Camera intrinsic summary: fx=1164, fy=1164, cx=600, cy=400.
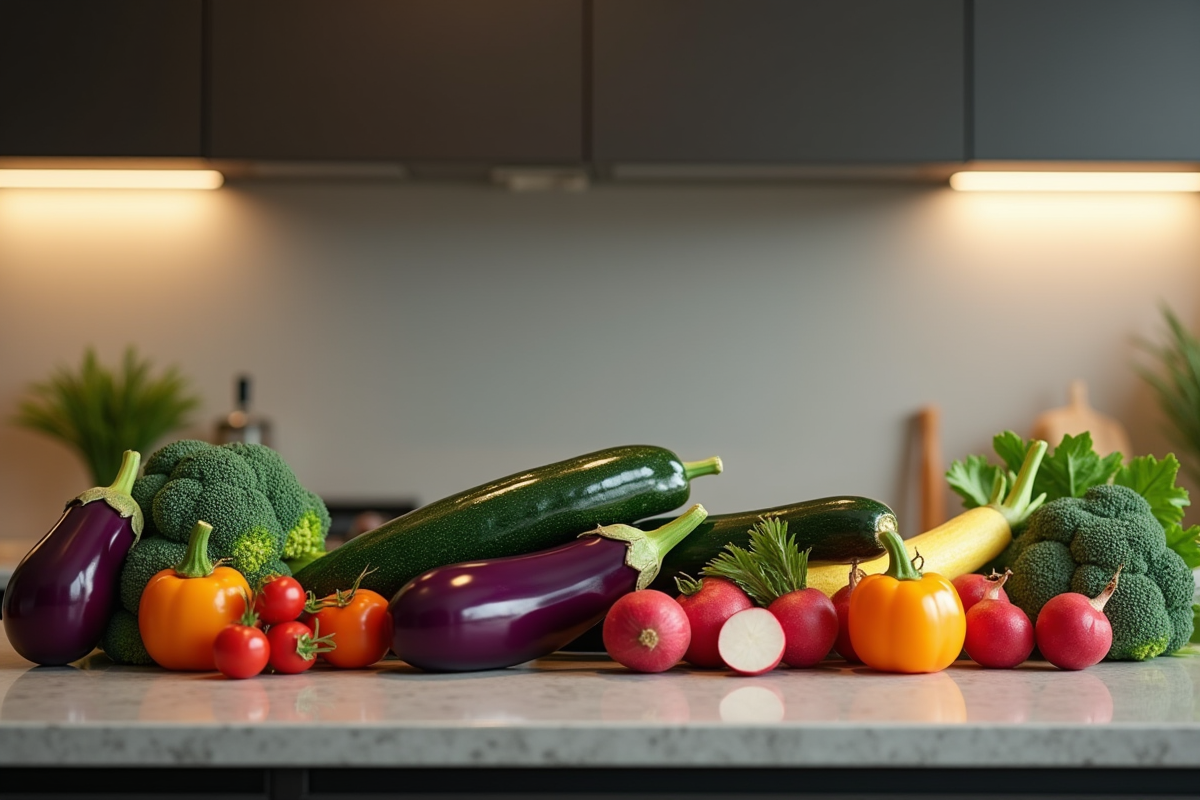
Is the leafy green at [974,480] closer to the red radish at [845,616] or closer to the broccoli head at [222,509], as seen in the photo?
the red radish at [845,616]

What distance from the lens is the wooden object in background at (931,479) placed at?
2781 millimetres

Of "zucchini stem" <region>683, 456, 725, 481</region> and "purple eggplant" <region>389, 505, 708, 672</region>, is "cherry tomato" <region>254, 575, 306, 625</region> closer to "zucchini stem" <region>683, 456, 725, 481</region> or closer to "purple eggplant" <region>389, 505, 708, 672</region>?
"purple eggplant" <region>389, 505, 708, 672</region>

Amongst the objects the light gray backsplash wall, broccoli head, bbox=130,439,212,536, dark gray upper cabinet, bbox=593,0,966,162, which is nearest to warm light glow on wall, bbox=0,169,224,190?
the light gray backsplash wall

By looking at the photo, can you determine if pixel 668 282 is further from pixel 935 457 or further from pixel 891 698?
pixel 891 698

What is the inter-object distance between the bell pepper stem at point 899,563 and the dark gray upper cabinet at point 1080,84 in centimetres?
176

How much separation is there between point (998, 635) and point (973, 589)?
0.07m

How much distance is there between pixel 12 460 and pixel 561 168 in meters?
1.57

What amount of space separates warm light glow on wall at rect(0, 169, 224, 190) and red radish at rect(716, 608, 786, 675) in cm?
211

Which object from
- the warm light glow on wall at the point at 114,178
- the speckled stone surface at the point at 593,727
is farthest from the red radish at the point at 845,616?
the warm light glow on wall at the point at 114,178

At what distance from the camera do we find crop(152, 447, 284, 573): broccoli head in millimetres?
1047

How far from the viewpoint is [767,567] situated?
108 centimetres

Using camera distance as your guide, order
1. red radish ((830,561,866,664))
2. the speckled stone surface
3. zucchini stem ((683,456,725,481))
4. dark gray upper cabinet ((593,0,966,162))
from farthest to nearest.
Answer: dark gray upper cabinet ((593,0,966,162))
zucchini stem ((683,456,725,481))
red radish ((830,561,866,664))
the speckled stone surface

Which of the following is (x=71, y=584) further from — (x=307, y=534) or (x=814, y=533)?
(x=814, y=533)

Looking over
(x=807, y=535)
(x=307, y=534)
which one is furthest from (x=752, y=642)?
(x=307, y=534)
